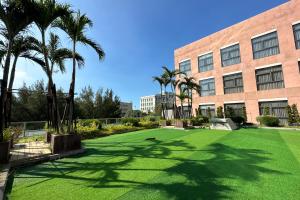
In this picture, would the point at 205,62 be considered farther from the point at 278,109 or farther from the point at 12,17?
the point at 12,17

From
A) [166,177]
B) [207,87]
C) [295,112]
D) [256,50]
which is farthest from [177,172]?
[207,87]

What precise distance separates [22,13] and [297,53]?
21490 mm

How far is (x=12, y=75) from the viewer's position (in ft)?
25.8

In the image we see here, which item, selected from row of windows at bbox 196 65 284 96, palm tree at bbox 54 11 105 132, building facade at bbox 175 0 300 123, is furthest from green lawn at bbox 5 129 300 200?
row of windows at bbox 196 65 284 96

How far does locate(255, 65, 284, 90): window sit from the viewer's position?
1744 centimetres

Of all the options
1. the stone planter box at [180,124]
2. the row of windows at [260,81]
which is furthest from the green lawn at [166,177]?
the row of windows at [260,81]

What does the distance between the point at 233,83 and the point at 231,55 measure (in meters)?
3.75

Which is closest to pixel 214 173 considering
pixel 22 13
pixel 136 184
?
pixel 136 184

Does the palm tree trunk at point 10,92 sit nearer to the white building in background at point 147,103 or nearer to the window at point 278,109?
the window at point 278,109

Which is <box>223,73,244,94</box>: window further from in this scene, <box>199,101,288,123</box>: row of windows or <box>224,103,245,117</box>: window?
<box>199,101,288,123</box>: row of windows

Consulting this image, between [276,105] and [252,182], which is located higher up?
[276,105]

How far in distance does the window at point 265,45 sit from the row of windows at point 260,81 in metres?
1.66

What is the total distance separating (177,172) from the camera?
4523 mm

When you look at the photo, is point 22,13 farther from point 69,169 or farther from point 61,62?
point 69,169
